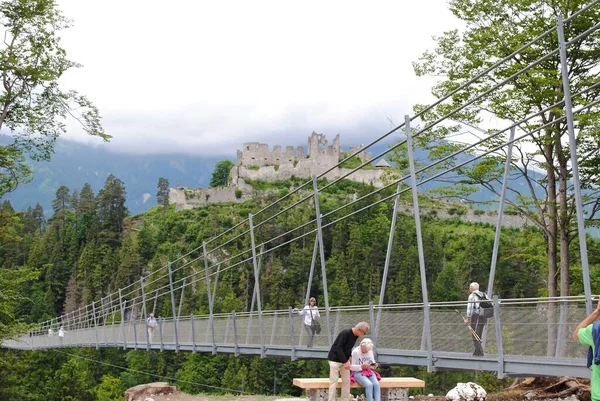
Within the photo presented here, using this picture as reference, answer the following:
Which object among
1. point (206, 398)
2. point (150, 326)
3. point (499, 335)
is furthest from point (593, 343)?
point (150, 326)

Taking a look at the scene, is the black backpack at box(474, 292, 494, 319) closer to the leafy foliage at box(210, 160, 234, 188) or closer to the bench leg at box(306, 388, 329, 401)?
the bench leg at box(306, 388, 329, 401)

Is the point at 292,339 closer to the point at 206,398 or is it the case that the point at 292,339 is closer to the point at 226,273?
the point at 206,398

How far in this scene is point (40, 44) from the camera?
17.5m

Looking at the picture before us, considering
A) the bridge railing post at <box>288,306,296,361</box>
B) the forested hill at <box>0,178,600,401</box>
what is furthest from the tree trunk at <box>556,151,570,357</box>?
the forested hill at <box>0,178,600,401</box>

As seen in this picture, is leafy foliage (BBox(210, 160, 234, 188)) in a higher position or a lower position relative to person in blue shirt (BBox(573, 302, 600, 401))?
higher

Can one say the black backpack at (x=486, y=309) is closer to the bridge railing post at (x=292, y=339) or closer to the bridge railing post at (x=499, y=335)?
the bridge railing post at (x=499, y=335)

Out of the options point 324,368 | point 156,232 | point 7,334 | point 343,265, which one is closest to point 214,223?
point 156,232

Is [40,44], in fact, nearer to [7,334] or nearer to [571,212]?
[7,334]

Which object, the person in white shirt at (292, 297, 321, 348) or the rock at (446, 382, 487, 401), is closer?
the rock at (446, 382, 487, 401)

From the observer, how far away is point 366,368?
8852 millimetres

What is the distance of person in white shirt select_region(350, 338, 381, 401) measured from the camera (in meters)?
8.75

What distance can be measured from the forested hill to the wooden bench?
16175 millimetres

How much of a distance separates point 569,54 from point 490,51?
170 centimetres

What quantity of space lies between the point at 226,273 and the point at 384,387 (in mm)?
57339
